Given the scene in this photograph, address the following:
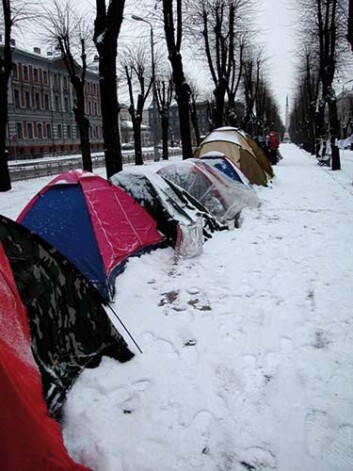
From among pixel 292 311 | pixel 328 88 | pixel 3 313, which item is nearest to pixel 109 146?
pixel 292 311

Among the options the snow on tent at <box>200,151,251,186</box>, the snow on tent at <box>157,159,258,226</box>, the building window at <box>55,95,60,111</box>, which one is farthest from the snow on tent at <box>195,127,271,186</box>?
the building window at <box>55,95,60,111</box>

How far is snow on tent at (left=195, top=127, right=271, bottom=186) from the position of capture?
13009 mm

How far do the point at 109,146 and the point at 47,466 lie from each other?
7744mm

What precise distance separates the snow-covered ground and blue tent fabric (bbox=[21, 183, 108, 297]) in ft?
1.47

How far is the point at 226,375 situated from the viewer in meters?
3.42

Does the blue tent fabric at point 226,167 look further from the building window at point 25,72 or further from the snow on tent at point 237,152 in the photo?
the building window at point 25,72

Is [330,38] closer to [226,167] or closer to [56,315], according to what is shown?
[226,167]

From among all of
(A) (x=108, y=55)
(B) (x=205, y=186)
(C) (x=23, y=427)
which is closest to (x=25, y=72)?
(A) (x=108, y=55)

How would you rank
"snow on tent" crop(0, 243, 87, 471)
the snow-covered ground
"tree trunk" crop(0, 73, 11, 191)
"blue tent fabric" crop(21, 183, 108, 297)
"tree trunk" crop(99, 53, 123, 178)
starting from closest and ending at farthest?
"snow on tent" crop(0, 243, 87, 471), the snow-covered ground, "blue tent fabric" crop(21, 183, 108, 297), "tree trunk" crop(99, 53, 123, 178), "tree trunk" crop(0, 73, 11, 191)

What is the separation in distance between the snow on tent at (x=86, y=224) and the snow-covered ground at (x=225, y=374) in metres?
0.32

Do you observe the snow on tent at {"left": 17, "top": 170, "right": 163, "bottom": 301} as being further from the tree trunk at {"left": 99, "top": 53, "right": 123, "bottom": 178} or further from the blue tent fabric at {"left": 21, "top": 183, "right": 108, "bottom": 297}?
the tree trunk at {"left": 99, "top": 53, "right": 123, "bottom": 178}

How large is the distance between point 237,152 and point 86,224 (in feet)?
29.0

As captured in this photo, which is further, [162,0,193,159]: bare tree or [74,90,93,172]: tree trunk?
[74,90,93,172]: tree trunk

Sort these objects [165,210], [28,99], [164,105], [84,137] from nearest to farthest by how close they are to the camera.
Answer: [165,210]
[84,137]
[164,105]
[28,99]
